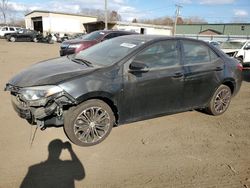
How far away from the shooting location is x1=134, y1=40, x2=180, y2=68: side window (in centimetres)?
423

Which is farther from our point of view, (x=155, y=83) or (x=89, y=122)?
(x=155, y=83)

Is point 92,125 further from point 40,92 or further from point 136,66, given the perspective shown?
point 136,66

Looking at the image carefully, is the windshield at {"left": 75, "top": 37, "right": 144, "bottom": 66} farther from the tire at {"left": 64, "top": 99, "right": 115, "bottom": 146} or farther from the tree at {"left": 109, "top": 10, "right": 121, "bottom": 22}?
the tree at {"left": 109, "top": 10, "right": 121, "bottom": 22}

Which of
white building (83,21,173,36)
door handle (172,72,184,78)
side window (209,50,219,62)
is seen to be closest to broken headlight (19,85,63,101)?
door handle (172,72,184,78)

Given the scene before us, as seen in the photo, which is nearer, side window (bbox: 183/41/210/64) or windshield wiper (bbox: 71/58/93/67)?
windshield wiper (bbox: 71/58/93/67)

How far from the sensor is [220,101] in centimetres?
540

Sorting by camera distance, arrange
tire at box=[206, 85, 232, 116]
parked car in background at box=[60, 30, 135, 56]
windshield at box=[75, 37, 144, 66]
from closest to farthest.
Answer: windshield at box=[75, 37, 144, 66], tire at box=[206, 85, 232, 116], parked car in background at box=[60, 30, 135, 56]

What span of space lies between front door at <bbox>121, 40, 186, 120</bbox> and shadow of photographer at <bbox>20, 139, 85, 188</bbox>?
1186 millimetres

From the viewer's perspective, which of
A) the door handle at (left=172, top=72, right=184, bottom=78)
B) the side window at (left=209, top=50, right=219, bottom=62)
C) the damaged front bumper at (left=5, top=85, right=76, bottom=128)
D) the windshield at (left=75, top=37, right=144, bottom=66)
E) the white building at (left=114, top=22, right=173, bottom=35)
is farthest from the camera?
the white building at (left=114, top=22, right=173, bottom=35)

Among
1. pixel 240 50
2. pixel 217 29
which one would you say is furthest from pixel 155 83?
pixel 217 29

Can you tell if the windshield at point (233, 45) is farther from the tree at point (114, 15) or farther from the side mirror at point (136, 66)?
the tree at point (114, 15)

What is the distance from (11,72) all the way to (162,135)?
674 centimetres

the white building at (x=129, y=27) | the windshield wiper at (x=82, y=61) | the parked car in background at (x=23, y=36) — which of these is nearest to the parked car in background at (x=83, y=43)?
the windshield wiper at (x=82, y=61)

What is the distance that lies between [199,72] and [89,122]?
2331mm
